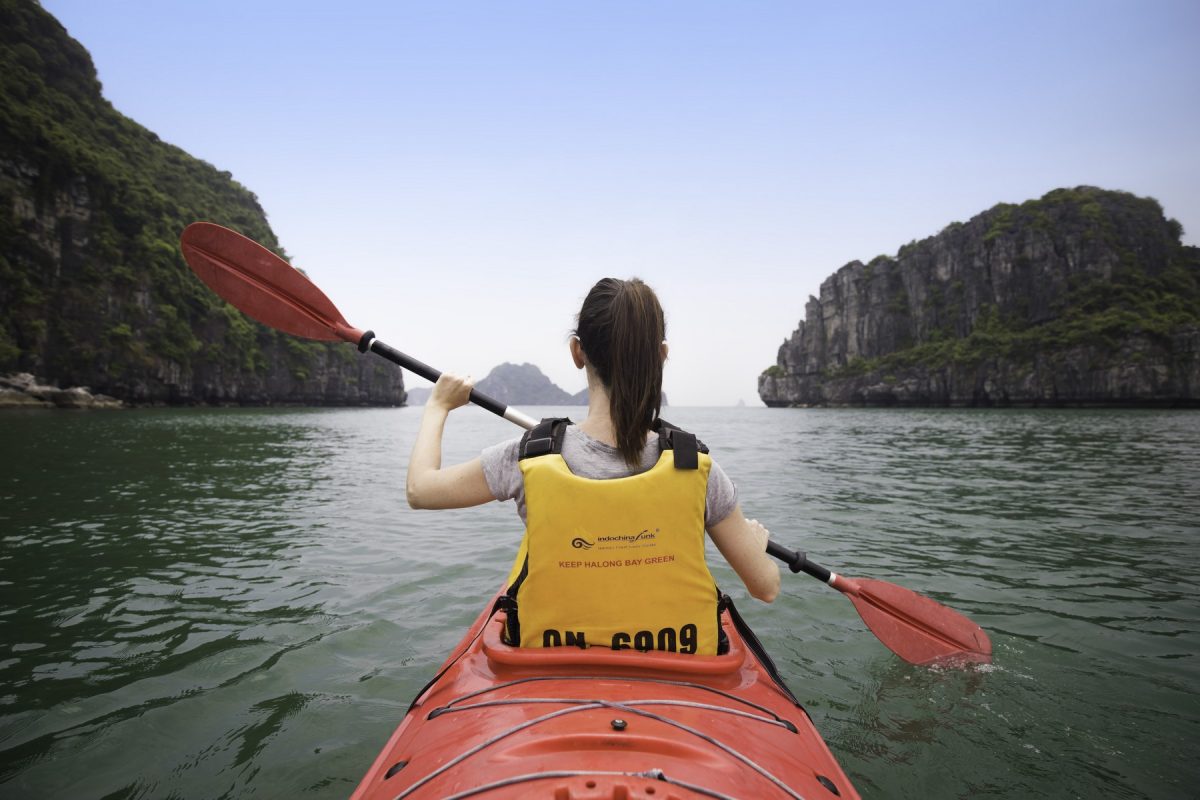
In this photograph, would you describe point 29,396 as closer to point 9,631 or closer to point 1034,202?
point 9,631

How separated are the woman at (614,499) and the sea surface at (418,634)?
6.23 ft

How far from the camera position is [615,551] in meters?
1.85

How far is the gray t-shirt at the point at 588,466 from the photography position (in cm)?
195

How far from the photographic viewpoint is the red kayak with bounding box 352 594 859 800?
1.33 meters

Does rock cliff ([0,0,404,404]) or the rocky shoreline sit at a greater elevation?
rock cliff ([0,0,404,404])

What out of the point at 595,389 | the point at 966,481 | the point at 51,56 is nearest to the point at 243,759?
the point at 595,389

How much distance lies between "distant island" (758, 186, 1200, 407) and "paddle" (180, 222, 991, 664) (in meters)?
89.5

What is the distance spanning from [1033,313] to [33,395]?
125989 millimetres

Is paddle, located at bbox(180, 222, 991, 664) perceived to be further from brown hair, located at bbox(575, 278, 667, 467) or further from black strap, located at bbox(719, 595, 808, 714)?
brown hair, located at bbox(575, 278, 667, 467)

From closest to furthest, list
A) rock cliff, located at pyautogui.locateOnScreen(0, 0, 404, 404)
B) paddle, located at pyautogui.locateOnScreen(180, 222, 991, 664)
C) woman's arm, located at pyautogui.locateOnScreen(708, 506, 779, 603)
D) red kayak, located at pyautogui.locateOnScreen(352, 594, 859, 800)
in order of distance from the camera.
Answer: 1. red kayak, located at pyautogui.locateOnScreen(352, 594, 859, 800)
2. woman's arm, located at pyautogui.locateOnScreen(708, 506, 779, 603)
3. paddle, located at pyautogui.locateOnScreen(180, 222, 991, 664)
4. rock cliff, located at pyautogui.locateOnScreen(0, 0, 404, 404)

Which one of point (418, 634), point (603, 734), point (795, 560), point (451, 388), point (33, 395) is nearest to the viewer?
point (603, 734)

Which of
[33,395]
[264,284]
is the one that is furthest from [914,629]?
[33,395]

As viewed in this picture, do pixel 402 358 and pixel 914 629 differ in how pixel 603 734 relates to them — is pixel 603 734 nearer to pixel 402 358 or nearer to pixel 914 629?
pixel 402 358

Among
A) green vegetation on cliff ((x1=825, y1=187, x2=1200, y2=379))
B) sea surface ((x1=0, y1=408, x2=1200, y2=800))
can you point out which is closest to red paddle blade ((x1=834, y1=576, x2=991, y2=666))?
sea surface ((x1=0, y1=408, x2=1200, y2=800))
